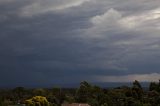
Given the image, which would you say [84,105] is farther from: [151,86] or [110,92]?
[151,86]

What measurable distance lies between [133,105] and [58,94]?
1538cm

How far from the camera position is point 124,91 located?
234 ft

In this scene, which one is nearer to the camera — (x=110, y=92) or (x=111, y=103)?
(x=111, y=103)

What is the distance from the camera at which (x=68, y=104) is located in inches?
2397

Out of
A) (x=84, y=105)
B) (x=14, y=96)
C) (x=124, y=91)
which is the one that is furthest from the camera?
(x=14, y=96)

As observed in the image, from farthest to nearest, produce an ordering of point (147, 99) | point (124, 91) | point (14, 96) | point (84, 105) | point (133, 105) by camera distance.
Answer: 1. point (14, 96)
2. point (124, 91)
3. point (147, 99)
4. point (133, 105)
5. point (84, 105)

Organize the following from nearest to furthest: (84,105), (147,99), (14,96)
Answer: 1. (84,105)
2. (147,99)
3. (14,96)

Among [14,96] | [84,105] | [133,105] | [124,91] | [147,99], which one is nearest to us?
[84,105]

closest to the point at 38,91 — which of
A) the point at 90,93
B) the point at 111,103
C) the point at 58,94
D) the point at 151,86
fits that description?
the point at 58,94

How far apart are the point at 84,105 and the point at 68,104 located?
357 centimetres

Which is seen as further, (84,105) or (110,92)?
(110,92)

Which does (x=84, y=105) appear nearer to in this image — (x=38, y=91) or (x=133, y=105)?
(x=133, y=105)

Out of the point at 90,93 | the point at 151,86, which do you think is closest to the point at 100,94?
the point at 90,93

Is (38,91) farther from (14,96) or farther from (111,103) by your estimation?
(111,103)
